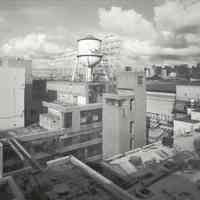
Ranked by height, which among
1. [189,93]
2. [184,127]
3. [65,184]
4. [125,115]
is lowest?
[65,184]

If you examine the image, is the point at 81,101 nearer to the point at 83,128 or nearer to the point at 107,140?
the point at 83,128

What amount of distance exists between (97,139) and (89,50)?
43.0ft

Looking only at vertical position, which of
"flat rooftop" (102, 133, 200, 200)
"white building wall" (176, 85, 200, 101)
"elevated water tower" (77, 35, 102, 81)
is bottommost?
"flat rooftop" (102, 133, 200, 200)

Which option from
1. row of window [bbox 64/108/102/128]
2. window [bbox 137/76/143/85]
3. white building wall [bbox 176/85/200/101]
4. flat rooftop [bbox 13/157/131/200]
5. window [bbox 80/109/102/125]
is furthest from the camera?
white building wall [bbox 176/85/200/101]

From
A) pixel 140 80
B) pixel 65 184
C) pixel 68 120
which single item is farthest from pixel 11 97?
pixel 65 184

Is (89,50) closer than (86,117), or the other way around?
(86,117)

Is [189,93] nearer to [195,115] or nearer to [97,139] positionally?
[195,115]

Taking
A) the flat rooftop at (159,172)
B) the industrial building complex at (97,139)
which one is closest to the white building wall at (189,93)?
the industrial building complex at (97,139)

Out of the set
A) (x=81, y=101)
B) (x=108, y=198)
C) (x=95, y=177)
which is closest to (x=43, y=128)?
(x=81, y=101)

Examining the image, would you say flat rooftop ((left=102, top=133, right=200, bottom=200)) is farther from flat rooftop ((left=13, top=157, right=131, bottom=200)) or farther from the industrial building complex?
flat rooftop ((left=13, top=157, right=131, bottom=200))

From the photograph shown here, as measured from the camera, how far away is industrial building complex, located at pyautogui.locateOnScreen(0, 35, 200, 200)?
27.0 feet

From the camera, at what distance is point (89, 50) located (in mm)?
27109

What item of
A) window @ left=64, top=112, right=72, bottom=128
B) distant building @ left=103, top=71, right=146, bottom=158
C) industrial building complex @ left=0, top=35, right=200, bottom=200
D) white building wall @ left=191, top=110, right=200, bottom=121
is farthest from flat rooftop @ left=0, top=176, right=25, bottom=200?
white building wall @ left=191, top=110, right=200, bottom=121

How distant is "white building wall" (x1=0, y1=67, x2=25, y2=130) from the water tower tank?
357 inches
